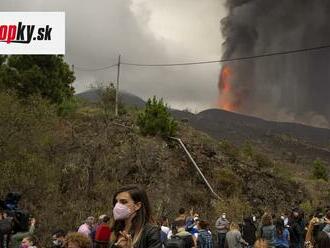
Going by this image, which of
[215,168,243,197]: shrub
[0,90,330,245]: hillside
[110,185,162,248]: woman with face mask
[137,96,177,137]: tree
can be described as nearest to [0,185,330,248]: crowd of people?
[110,185,162,248]: woman with face mask

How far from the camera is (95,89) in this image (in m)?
51.0

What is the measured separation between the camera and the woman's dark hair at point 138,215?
4.25 metres

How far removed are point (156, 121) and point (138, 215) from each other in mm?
34681

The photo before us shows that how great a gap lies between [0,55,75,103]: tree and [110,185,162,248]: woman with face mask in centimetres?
3372

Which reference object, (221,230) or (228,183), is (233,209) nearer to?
(228,183)

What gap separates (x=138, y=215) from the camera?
4.30m

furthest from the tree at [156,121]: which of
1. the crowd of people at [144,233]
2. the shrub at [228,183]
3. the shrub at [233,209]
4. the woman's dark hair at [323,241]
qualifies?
the woman's dark hair at [323,241]

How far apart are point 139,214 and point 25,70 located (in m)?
36.3

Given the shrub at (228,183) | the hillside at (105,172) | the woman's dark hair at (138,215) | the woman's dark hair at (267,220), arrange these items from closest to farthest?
the woman's dark hair at (138,215)
the woman's dark hair at (267,220)
the hillside at (105,172)
the shrub at (228,183)

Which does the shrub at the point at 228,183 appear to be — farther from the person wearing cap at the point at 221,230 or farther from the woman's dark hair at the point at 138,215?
the woman's dark hair at the point at 138,215

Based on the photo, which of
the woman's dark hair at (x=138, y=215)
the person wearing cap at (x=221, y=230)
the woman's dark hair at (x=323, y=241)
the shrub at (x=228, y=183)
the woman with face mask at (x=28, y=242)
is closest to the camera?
the woman's dark hair at (x=138, y=215)

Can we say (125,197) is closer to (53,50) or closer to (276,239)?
(276,239)

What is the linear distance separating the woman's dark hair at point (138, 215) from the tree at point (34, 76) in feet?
110

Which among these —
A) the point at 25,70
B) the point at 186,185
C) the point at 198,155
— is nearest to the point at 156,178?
the point at 186,185
